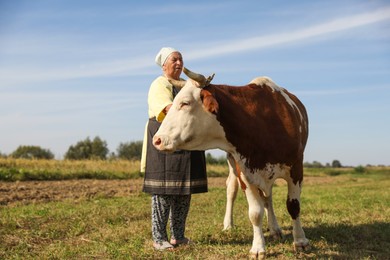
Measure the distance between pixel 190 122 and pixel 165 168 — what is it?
1.19 m

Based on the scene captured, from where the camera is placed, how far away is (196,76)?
4.70 meters

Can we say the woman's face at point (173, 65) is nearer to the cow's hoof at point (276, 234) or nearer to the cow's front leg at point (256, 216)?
the cow's front leg at point (256, 216)

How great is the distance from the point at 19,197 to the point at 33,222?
534 centimetres

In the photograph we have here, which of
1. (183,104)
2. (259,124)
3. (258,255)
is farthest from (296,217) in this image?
(183,104)

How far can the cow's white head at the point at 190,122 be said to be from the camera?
4.67m

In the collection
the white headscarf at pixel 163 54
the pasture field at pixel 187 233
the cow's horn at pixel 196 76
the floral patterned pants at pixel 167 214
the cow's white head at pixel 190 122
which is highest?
the white headscarf at pixel 163 54

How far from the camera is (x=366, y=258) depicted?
16.6ft

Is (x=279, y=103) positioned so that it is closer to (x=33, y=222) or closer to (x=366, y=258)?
(x=366, y=258)

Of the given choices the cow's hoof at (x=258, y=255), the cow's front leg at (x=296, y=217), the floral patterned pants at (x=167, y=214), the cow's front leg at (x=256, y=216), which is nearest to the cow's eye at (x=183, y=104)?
the cow's front leg at (x=256, y=216)

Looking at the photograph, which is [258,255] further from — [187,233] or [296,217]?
[187,233]

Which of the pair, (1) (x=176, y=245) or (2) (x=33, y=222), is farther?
(2) (x=33, y=222)

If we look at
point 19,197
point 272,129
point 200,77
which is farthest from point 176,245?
point 19,197

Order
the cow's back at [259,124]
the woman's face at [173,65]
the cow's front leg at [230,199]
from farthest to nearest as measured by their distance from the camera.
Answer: the cow's front leg at [230,199] < the woman's face at [173,65] < the cow's back at [259,124]

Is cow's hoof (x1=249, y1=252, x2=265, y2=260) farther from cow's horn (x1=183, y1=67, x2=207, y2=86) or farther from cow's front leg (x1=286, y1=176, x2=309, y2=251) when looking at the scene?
cow's horn (x1=183, y1=67, x2=207, y2=86)
